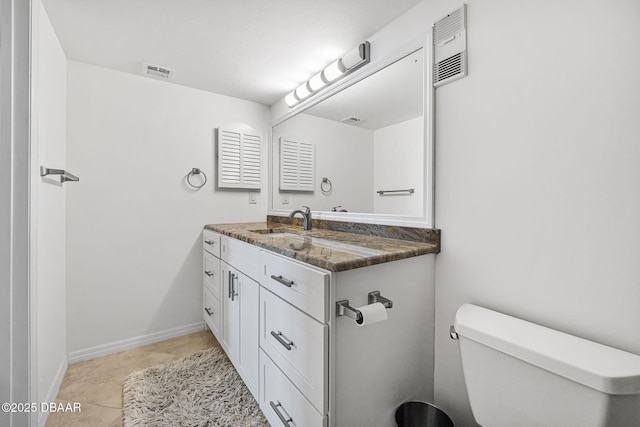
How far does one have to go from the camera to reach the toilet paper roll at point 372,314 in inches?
35.9

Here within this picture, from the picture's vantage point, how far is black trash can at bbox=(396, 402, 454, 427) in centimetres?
117

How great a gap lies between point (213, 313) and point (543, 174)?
2.15m

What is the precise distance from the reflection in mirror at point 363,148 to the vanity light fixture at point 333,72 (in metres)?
0.11

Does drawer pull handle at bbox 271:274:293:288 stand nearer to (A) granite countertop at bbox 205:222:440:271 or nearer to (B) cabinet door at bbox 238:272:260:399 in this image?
(A) granite countertop at bbox 205:222:440:271

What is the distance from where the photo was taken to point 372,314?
0.93 m

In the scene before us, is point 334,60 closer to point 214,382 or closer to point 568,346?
point 568,346

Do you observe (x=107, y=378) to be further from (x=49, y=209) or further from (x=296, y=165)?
(x=296, y=165)

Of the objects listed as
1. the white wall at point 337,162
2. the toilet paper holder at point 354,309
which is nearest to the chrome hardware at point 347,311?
the toilet paper holder at point 354,309

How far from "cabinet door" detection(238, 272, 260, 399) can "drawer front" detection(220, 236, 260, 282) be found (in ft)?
0.16

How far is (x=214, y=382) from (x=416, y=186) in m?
1.63

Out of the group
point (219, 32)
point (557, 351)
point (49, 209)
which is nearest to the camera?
point (557, 351)

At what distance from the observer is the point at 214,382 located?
165cm

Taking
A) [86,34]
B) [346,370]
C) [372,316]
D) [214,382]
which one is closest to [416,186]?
[372,316]

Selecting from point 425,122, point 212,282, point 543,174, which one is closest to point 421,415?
point 543,174
